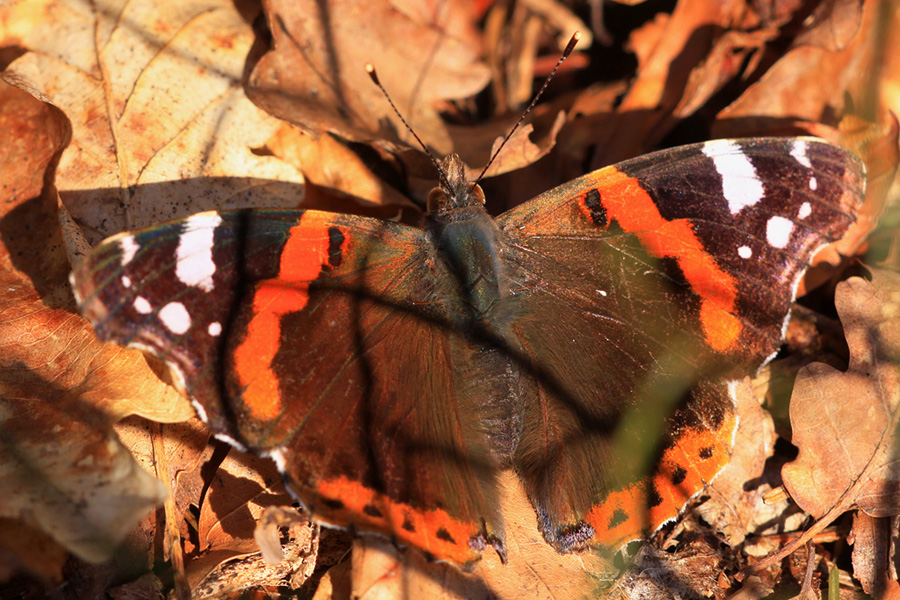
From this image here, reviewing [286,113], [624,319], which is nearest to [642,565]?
[624,319]

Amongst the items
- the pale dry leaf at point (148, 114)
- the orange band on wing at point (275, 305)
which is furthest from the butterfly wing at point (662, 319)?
the pale dry leaf at point (148, 114)

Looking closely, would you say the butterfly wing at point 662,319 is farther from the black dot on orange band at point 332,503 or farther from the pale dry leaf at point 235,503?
the pale dry leaf at point 235,503

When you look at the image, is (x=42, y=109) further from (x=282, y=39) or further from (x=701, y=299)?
(x=701, y=299)

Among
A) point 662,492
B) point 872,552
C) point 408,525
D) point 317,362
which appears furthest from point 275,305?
point 872,552

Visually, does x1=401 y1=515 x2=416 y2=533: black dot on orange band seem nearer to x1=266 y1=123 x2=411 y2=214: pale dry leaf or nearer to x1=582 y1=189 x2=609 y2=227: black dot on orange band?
x1=582 y1=189 x2=609 y2=227: black dot on orange band

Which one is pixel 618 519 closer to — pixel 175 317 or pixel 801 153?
pixel 801 153
